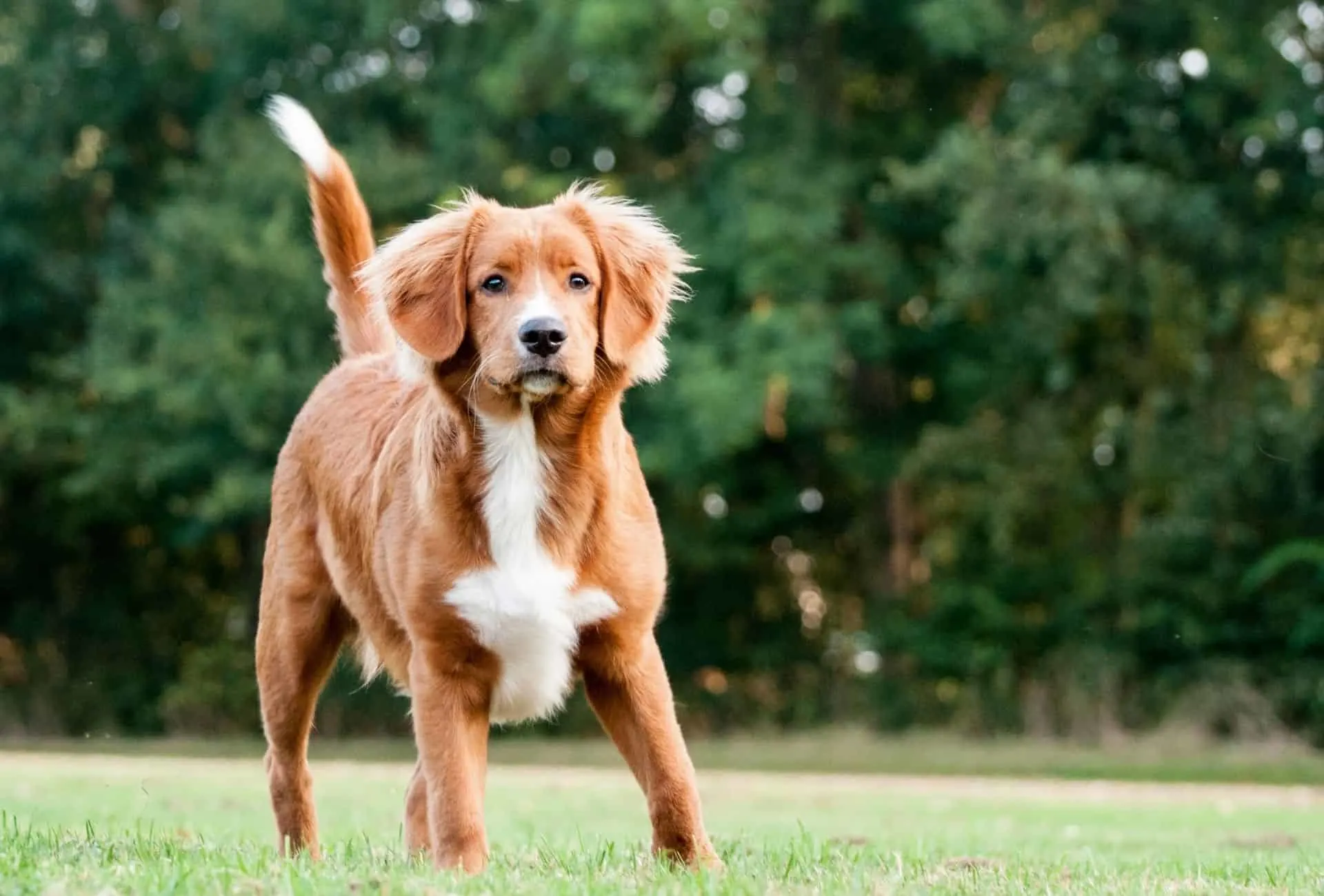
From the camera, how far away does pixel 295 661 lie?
691 cm

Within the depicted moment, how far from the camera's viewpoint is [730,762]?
2162 centimetres

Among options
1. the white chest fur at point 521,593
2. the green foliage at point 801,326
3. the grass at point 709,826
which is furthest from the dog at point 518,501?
the green foliage at point 801,326

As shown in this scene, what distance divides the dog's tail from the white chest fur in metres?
1.90

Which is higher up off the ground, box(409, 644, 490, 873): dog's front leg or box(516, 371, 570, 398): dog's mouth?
box(516, 371, 570, 398): dog's mouth

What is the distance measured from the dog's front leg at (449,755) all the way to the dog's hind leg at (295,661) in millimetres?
1389

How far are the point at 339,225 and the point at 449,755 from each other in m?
2.82

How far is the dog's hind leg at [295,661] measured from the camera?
22.6 ft

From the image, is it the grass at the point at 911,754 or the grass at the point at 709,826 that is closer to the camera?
the grass at the point at 709,826

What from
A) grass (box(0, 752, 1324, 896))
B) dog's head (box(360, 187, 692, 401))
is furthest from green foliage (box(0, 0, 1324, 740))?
dog's head (box(360, 187, 692, 401))

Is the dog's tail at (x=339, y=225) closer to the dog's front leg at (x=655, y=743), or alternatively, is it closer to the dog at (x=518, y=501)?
the dog at (x=518, y=501)

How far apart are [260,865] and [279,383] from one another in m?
19.4

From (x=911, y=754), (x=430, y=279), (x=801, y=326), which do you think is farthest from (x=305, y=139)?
(x=911, y=754)

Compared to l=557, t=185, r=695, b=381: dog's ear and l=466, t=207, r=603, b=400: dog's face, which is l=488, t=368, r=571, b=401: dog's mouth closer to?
l=466, t=207, r=603, b=400: dog's face

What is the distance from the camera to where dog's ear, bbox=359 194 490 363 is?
5.75m
